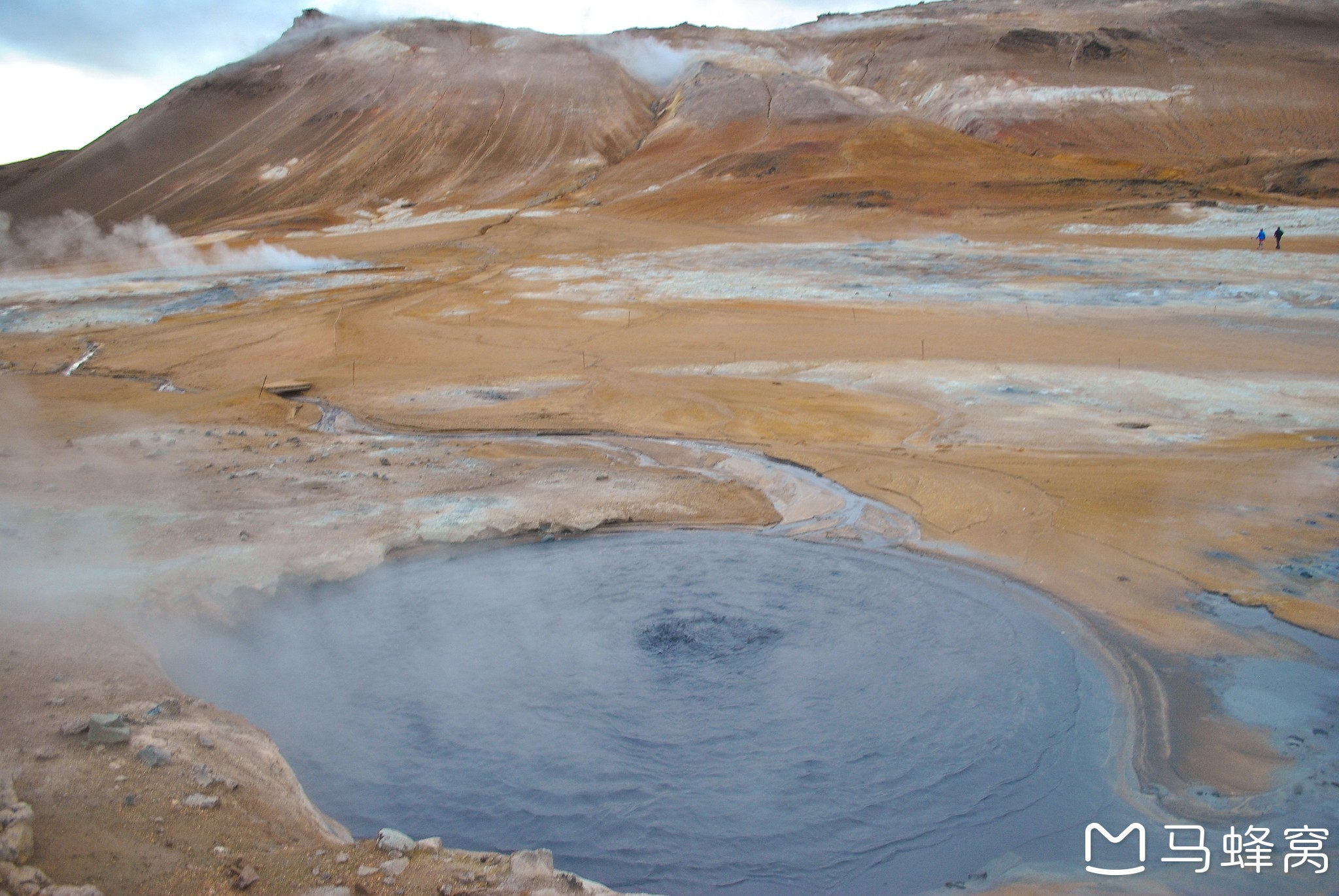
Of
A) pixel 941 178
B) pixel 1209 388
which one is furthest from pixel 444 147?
pixel 1209 388

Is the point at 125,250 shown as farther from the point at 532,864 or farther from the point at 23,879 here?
the point at 532,864

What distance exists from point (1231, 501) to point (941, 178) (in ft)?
129

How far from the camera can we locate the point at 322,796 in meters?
6.30

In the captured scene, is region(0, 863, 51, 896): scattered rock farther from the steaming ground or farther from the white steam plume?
the white steam plume

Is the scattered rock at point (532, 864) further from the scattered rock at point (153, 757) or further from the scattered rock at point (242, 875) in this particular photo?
the scattered rock at point (153, 757)

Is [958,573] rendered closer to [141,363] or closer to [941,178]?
[141,363]

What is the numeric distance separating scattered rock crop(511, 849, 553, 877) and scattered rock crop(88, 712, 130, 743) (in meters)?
2.29

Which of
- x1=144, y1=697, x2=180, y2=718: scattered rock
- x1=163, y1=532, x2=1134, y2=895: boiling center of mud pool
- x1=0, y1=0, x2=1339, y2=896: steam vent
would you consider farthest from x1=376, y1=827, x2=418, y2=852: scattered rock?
x1=144, y1=697, x2=180, y2=718: scattered rock

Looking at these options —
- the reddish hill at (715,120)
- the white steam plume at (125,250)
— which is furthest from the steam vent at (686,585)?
the reddish hill at (715,120)

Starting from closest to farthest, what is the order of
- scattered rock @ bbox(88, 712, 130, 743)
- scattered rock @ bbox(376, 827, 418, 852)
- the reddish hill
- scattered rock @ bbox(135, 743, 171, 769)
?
scattered rock @ bbox(376, 827, 418, 852) → scattered rock @ bbox(135, 743, 171, 769) → scattered rock @ bbox(88, 712, 130, 743) → the reddish hill

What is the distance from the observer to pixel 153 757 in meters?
5.25

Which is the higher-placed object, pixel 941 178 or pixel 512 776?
pixel 941 178

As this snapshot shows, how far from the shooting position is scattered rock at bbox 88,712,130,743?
535cm

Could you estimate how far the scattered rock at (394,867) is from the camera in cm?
461
